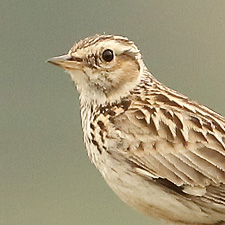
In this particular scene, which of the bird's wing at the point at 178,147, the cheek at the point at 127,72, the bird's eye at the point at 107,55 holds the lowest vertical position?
the bird's wing at the point at 178,147

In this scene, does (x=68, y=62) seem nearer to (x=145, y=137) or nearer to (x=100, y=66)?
(x=100, y=66)

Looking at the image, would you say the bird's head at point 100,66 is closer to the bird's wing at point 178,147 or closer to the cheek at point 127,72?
the cheek at point 127,72

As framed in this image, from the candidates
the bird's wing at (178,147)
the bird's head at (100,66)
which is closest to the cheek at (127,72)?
the bird's head at (100,66)

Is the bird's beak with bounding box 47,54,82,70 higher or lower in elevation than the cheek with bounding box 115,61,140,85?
higher

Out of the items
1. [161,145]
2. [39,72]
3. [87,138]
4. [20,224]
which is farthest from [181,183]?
[39,72]

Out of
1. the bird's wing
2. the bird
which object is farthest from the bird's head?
the bird's wing

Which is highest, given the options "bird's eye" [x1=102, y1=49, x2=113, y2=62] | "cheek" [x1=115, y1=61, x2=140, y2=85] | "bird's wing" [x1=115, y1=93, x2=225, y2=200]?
"bird's eye" [x1=102, y1=49, x2=113, y2=62]

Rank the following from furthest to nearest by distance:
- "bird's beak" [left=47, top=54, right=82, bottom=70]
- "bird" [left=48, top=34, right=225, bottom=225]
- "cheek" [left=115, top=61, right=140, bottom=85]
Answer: "cheek" [left=115, top=61, right=140, bottom=85] < "bird's beak" [left=47, top=54, right=82, bottom=70] < "bird" [left=48, top=34, right=225, bottom=225]

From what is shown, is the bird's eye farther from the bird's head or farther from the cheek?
the cheek

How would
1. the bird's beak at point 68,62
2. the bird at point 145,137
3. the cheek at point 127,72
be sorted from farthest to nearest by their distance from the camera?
1. the cheek at point 127,72
2. the bird's beak at point 68,62
3. the bird at point 145,137
